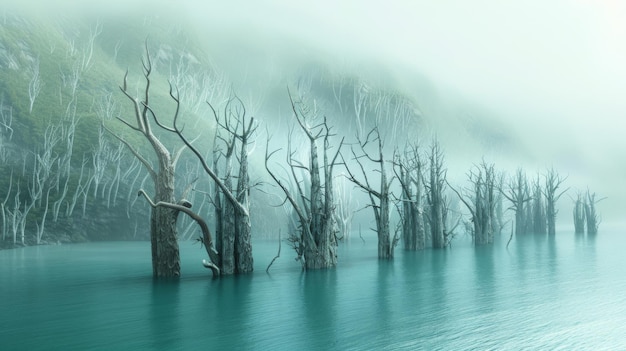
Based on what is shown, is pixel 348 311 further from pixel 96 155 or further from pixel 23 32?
pixel 23 32

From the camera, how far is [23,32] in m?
65.7

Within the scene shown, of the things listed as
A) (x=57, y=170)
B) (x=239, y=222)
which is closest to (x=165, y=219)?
(x=239, y=222)

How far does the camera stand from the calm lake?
399 inches

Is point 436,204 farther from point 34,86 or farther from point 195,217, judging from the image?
point 34,86

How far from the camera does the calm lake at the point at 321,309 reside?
33.2ft

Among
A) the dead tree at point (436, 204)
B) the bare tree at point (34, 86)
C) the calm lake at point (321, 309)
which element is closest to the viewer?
the calm lake at point (321, 309)

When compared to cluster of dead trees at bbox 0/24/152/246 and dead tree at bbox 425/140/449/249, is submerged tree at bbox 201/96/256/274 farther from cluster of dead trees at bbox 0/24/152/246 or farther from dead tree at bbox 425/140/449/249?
cluster of dead trees at bbox 0/24/152/246

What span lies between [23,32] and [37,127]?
19224 millimetres

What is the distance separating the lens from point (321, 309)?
44.1 ft

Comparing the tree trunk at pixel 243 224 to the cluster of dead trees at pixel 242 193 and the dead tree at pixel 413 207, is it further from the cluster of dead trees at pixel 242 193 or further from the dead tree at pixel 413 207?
the dead tree at pixel 413 207

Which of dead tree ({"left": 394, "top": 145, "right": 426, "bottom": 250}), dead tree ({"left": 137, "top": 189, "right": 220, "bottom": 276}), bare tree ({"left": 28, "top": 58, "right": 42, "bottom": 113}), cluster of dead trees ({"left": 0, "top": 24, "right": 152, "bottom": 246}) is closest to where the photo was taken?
dead tree ({"left": 137, "top": 189, "right": 220, "bottom": 276})

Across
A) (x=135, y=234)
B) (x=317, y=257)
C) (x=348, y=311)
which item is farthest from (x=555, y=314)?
(x=135, y=234)

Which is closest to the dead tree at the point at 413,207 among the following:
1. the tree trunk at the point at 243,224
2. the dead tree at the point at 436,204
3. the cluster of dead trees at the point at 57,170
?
the dead tree at the point at 436,204

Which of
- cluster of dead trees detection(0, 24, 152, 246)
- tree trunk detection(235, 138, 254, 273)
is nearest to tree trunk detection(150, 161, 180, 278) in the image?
tree trunk detection(235, 138, 254, 273)
